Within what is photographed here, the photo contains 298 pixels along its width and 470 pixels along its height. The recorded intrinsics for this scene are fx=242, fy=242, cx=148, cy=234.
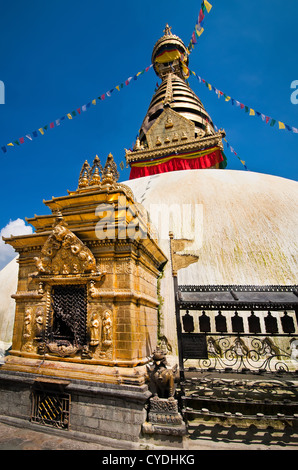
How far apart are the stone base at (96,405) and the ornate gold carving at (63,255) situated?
1.85m

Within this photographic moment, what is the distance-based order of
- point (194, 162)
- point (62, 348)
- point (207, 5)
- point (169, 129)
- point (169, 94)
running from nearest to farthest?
point (62, 348), point (207, 5), point (194, 162), point (169, 129), point (169, 94)

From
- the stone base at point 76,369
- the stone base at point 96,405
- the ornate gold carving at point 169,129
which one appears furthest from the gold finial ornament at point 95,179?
the ornate gold carving at point 169,129

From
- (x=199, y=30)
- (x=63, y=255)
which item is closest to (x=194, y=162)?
(x=199, y=30)

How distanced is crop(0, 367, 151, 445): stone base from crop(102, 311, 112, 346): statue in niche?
0.61 m

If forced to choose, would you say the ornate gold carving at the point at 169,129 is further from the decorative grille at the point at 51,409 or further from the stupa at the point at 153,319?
the decorative grille at the point at 51,409

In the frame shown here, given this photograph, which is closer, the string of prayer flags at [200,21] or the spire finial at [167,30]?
the string of prayer flags at [200,21]

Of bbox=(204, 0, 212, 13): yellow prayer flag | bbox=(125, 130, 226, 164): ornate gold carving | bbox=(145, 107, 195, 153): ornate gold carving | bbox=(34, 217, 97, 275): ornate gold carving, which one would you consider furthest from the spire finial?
bbox=(34, 217, 97, 275): ornate gold carving

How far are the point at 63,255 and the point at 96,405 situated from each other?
8.50 ft

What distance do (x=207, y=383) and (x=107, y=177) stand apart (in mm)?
4807

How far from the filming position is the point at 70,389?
Answer: 3893mm

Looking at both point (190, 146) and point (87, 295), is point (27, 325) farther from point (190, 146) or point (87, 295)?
point (190, 146)

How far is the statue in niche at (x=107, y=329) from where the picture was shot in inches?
160

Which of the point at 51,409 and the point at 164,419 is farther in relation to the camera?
the point at 51,409

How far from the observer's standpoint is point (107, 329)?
4.10m
